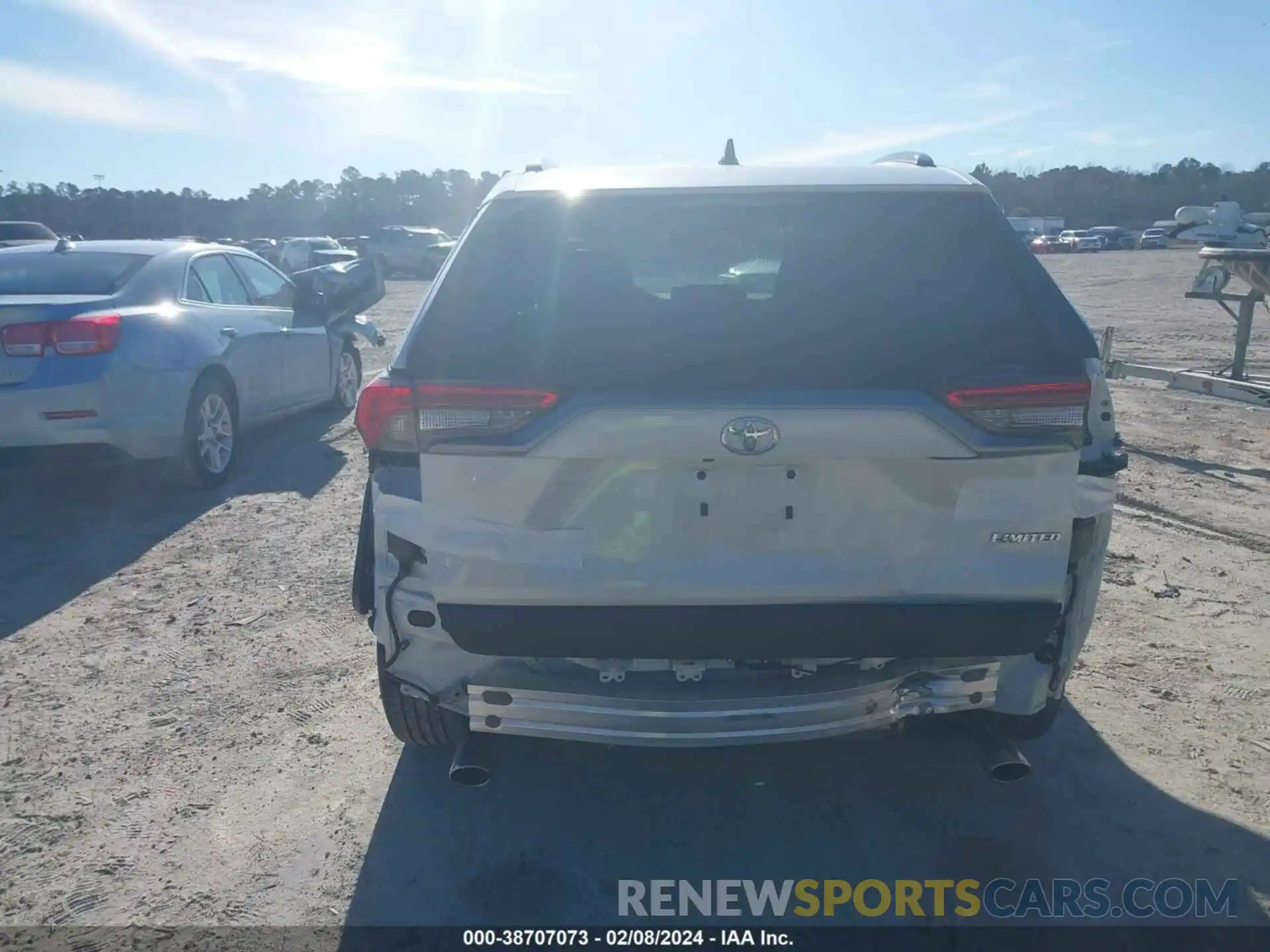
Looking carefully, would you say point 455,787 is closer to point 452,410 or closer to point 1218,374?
point 452,410

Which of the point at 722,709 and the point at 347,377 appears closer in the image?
the point at 722,709

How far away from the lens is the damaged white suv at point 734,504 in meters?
2.60

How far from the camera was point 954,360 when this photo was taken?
265 cm

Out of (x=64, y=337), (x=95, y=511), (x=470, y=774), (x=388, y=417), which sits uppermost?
(x=388, y=417)

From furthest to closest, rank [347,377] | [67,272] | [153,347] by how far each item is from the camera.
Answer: [347,377] < [67,272] < [153,347]

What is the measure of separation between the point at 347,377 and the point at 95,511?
11.2 feet

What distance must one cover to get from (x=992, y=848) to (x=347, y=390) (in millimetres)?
7797

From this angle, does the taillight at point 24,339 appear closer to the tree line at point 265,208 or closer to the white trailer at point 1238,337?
the white trailer at point 1238,337

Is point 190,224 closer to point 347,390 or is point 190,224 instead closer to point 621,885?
point 347,390

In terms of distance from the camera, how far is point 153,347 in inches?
245

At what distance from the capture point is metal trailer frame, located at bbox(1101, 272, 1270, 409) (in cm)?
777

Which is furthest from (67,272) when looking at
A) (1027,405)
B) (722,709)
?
(1027,405)

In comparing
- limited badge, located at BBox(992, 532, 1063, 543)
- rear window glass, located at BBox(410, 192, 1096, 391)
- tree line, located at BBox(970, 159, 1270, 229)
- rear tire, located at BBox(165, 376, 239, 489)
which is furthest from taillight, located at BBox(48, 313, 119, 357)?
tree line, located at BBox(970, 159, 1270, 229)

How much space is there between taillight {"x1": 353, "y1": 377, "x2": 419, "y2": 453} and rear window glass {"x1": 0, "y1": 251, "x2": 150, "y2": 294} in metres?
4.37
